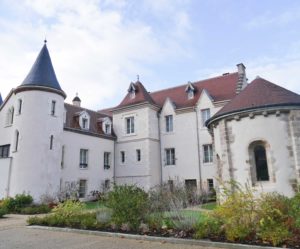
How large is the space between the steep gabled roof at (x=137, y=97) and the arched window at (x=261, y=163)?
14.2 metres

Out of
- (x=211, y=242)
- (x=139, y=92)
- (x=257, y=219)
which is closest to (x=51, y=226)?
(x=211, y=242)

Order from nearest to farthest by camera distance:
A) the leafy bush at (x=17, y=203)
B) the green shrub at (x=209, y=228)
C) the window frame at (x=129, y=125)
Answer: the green shrub at (x=209, y=228) → the leafy bush at (x=17, y=203) → the window frame at (x=129, y=125)

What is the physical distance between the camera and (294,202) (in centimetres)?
714

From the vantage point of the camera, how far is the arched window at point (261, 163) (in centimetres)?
1365

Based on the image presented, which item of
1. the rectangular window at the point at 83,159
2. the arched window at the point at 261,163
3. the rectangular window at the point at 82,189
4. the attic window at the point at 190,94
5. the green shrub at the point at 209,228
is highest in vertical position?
the attic window at the point at 190,94

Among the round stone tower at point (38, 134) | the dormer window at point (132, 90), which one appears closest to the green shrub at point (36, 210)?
the round stone tower at point (38, 134)

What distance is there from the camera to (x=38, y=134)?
20.8m

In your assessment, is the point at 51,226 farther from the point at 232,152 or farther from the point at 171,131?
the point at 171,131

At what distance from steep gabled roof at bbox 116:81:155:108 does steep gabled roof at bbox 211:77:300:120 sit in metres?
12.5

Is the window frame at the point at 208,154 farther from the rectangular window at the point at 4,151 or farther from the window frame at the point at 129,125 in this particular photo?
the rectangular window at the point at 4,151

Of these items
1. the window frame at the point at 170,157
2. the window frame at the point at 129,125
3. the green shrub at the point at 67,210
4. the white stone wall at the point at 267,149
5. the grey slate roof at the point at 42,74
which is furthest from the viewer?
the window frame at the point at 129,125

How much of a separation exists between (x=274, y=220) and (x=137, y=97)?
72.7ft

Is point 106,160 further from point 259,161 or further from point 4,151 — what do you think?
point 259,161

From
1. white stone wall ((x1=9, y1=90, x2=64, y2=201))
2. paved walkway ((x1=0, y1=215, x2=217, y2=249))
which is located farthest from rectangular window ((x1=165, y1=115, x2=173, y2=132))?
paved walkway ((x1=0, y1=215, x2=217, y2=249))
